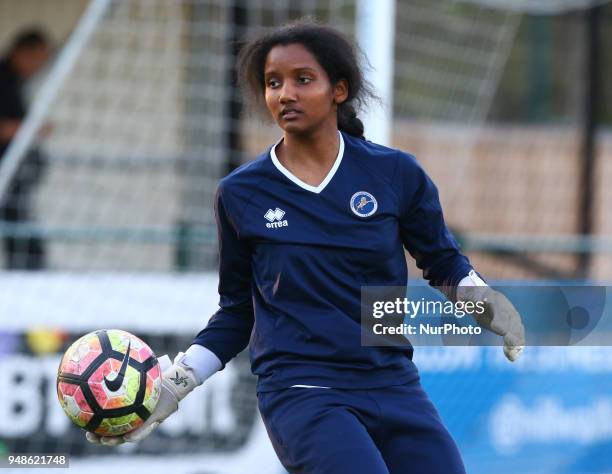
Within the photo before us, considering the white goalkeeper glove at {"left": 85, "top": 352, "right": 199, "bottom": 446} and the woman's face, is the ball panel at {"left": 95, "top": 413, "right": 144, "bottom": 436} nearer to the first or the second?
the white goalkeeper glove at {"left": 85, "top": 352, "right": 199, "bottom": 446}

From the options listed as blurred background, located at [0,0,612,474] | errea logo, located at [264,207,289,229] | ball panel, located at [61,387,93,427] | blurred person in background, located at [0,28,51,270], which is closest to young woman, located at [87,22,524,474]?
errea logo, located at [264,207,289,229]

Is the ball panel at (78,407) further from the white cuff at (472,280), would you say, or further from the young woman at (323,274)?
the white cuff at (472,280)

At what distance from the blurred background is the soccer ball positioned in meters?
1.33

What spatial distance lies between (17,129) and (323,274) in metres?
6.43

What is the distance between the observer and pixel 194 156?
10422 millimetres

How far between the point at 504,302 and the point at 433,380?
2948 millimetres

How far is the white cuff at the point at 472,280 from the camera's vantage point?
420 centimetres

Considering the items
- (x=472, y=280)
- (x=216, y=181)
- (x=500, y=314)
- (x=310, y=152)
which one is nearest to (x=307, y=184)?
(x=310, y=152)

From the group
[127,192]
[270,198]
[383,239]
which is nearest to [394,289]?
Result: [383,239]

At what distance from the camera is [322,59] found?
420cm

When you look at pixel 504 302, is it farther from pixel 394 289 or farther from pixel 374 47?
pixel 374 47

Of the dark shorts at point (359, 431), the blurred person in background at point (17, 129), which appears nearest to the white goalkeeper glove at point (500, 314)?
the dark shorts at point (359, 431)

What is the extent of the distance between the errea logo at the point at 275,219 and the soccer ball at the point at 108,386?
601mm

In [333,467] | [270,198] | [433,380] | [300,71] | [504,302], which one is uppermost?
[300,71]
